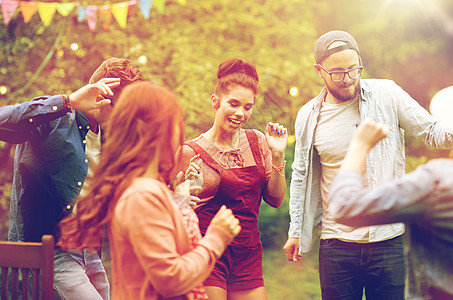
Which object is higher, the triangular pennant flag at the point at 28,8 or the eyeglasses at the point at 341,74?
the triangular pennant flag at the point at 28,8

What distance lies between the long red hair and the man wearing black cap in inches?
46.3

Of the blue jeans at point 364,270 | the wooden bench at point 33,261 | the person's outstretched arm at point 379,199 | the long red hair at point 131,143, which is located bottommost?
the blue jeans at point 364,270

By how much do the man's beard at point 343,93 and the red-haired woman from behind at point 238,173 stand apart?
0.29 metres

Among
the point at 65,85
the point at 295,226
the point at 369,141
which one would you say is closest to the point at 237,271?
the point at 295,226

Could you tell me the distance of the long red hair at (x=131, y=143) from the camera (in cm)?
152

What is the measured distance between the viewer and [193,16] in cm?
605

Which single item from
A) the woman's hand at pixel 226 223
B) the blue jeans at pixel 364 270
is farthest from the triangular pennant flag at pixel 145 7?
the woman's hand at pixel 226 223

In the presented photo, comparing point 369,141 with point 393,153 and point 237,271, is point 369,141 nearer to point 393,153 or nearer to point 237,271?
point 393,153

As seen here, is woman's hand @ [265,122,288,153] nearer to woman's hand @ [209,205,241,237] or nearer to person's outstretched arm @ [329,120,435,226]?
woman's hand @ [209,205,241,237]

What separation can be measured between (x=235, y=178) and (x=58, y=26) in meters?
4.10

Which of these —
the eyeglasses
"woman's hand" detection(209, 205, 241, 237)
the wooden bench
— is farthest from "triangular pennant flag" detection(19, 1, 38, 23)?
"woman's hand" detection(209, 205, 241, 237)

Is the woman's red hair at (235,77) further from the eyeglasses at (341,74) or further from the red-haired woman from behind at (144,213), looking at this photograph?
the red-haired woman from behind at (144,213)

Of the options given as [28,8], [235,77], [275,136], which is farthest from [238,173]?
[28,8]

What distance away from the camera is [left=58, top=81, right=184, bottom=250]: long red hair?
1518 mm
